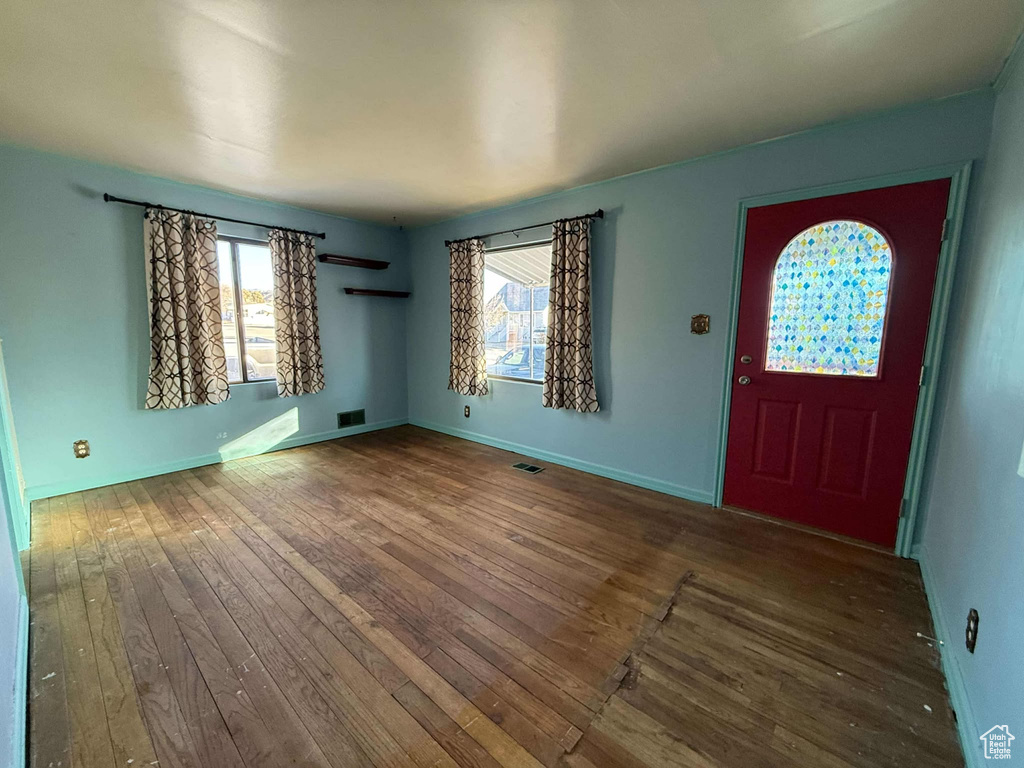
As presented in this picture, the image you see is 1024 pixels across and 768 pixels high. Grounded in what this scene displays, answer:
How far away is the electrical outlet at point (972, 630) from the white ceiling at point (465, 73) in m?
2.08

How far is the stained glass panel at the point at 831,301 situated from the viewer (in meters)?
2.23

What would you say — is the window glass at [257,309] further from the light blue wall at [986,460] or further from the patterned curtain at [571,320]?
the light blue wall at [986,460]

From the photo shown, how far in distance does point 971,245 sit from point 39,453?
19.0 ft

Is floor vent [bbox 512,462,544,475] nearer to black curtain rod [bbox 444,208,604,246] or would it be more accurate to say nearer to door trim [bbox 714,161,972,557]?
black curtain rod [bbox 444,208,604,246]

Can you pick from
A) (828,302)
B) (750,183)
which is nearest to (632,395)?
(828,302)

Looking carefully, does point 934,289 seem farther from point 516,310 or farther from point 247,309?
point 247,309

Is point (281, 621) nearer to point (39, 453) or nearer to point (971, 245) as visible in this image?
point (39, 453)

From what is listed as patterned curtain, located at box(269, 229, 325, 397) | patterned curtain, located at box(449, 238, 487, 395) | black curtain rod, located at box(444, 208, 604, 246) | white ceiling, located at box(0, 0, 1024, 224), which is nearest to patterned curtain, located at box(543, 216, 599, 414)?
black curtain rod, located at box(444, 208, 604, 246)

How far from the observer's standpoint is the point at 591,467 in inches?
138

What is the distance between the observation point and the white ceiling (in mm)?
1467

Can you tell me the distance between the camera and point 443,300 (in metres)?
4.61

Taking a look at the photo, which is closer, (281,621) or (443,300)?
(281,621)

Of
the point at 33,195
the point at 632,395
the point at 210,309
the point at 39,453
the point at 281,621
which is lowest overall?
the point at 281,621

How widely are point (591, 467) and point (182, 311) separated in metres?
3.60
